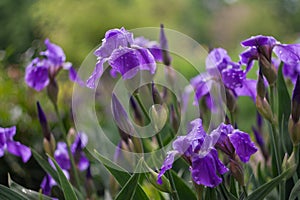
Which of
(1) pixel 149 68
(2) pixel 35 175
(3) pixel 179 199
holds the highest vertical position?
(1) pixel 149 68

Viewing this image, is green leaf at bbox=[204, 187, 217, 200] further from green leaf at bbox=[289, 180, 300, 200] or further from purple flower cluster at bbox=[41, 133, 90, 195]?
purple flower cluster at bbox=[41, 133, 90, 195]

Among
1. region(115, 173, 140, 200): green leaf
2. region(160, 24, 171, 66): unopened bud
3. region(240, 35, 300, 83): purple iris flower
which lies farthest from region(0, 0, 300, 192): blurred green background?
region(115, 173, 140, 200): green leaf

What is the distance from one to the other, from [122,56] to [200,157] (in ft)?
0.66

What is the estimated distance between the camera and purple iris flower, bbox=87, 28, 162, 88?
2.48ft

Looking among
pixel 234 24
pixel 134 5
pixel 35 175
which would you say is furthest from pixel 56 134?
pixel 234 24

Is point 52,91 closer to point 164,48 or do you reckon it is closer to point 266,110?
point 164,48

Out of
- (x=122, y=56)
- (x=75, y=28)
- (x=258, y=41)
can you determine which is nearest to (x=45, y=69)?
(x=122, y=56)

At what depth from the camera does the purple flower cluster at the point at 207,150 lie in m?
0.70

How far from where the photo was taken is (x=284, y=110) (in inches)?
41.9

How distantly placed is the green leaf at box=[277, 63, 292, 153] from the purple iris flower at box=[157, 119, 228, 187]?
0.33 meters

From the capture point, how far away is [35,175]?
1858mm

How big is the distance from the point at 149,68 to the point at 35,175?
121 cm

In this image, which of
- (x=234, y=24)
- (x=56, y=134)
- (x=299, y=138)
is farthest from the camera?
(x=234, y=24)

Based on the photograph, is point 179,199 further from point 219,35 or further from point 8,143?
point 219,35
